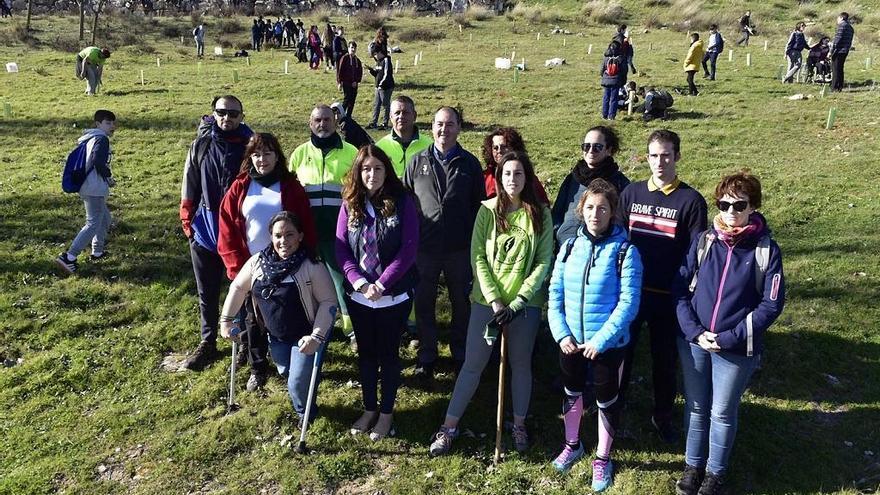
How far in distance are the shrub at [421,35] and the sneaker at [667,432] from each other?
31.2 m

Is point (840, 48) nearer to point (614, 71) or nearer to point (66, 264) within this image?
point (614, 71)

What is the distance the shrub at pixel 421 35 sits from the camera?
33.8m

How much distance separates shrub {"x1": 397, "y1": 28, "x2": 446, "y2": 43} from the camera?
3378 centimetres

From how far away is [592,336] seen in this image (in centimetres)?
419

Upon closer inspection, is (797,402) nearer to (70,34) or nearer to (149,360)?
(149,360)

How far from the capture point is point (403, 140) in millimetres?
5691

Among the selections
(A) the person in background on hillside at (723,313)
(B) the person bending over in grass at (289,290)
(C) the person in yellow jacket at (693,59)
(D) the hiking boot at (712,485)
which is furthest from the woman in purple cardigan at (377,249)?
(C) the person in yellow jacket at (693,59)

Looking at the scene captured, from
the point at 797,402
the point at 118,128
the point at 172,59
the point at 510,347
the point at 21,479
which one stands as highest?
the point at 172,59

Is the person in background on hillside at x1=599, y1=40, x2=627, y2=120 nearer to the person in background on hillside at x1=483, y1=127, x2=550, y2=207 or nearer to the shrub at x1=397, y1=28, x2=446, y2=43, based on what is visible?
the person in background on hillside at x1=483, y1=127, x2=550, y2=207

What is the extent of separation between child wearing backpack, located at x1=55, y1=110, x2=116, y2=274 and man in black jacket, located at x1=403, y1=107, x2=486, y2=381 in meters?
4.55

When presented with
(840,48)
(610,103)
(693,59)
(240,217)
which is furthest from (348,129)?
(840,48)

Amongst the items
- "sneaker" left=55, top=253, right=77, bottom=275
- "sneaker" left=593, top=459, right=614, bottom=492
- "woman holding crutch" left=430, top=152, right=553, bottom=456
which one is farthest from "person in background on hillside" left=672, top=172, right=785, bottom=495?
"sneaker" left=55, top=253, right=77, bottom=275

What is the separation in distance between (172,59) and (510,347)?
91.9 feet

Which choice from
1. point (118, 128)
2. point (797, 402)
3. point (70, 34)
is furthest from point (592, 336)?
point (70, 34)
